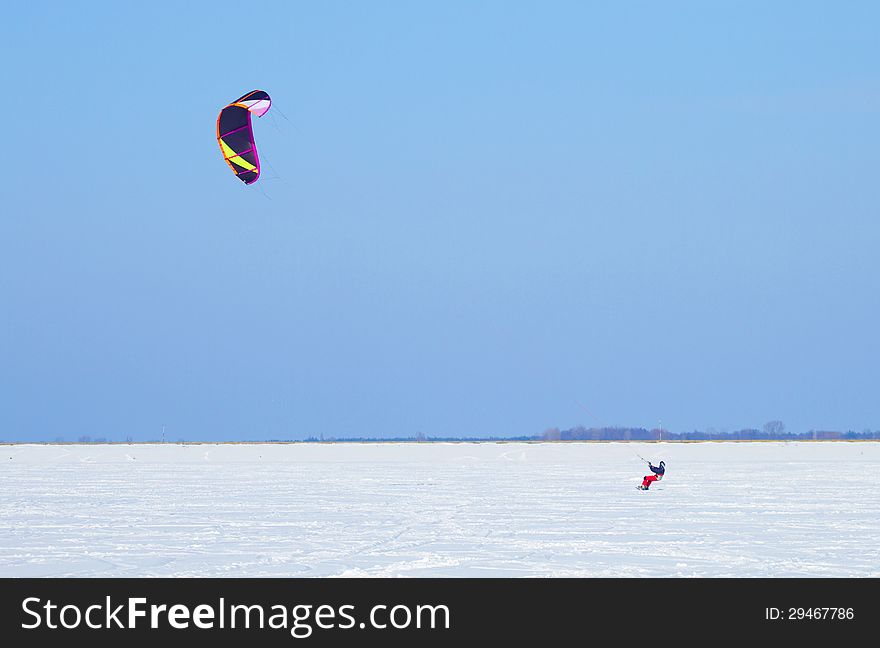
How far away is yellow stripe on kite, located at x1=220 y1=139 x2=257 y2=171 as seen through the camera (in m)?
18.7

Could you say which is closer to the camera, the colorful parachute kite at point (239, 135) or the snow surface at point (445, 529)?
the snow surface at point (445, 529)

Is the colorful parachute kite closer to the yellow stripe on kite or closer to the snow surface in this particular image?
the yellow stripe on kite

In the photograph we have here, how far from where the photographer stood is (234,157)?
738 inches

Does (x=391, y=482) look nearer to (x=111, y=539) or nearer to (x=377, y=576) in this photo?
(x=111, y=539)

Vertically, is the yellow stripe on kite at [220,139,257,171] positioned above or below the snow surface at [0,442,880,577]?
above

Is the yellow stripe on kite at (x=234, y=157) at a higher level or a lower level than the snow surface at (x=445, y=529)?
higher

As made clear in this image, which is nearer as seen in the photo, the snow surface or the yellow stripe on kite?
the snow surface

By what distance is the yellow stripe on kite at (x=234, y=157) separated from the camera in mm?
18688

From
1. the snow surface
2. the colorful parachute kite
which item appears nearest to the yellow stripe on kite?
the colorful parachute kite

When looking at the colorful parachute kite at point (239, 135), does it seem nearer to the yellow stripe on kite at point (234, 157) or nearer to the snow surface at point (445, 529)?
the yellow stripe on kite at point (234, 157)

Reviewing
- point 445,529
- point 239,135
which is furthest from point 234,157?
point 445,529

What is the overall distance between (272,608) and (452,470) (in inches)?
698

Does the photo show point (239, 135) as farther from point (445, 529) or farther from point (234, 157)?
point (445, 529)

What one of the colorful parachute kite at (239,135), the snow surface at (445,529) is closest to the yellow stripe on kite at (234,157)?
the colorful parachute kite at (239,135)
